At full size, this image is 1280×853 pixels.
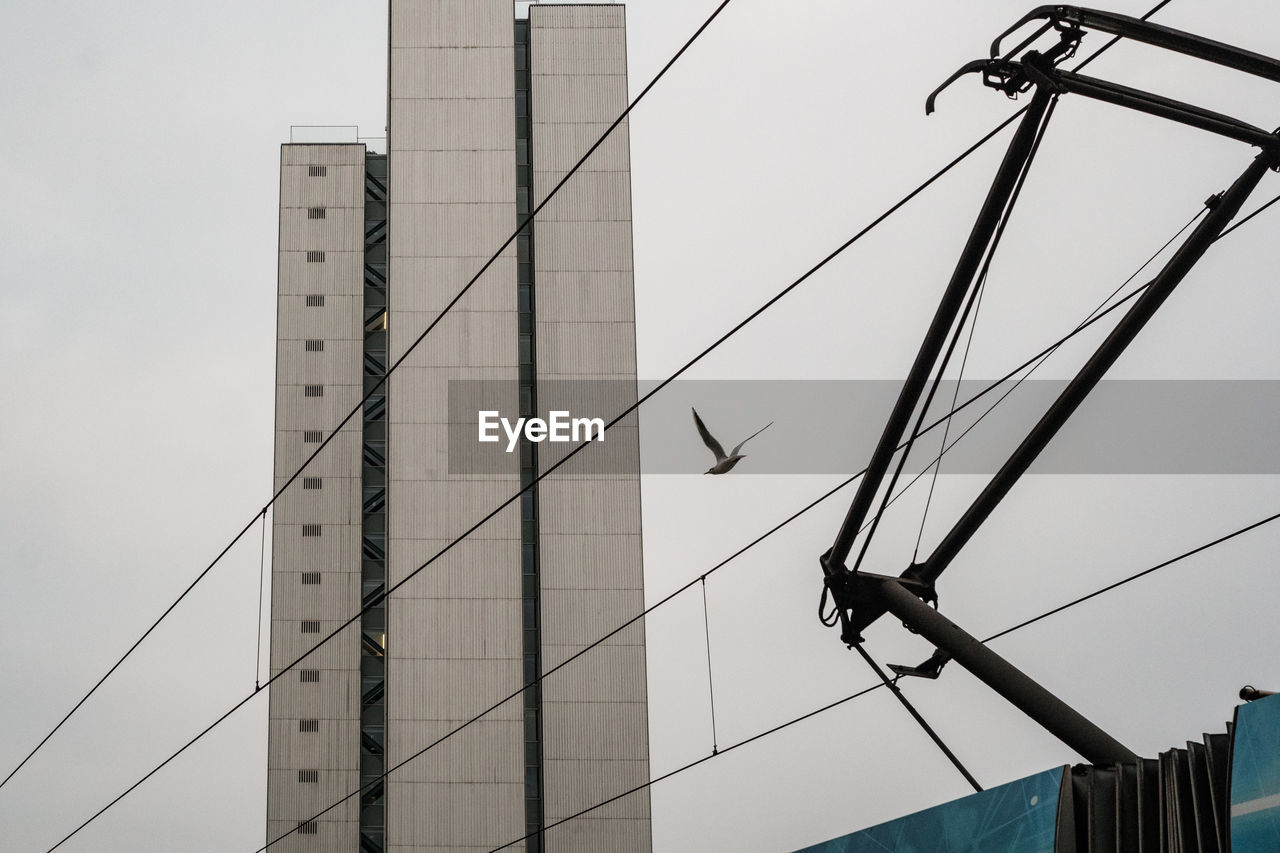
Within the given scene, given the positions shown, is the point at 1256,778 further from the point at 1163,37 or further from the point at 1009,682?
the point at 1163,37

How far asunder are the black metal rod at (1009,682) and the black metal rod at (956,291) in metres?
0.58

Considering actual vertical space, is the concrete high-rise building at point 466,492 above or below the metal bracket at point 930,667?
above

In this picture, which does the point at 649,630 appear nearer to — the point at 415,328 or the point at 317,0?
the point at 415,328

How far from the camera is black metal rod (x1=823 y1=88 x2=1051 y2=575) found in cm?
609

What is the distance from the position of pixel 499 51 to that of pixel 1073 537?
89.6 feet

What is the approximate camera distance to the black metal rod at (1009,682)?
262 inches

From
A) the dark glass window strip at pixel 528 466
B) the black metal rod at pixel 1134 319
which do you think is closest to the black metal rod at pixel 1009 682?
the black metal rod at pixel 1134 319

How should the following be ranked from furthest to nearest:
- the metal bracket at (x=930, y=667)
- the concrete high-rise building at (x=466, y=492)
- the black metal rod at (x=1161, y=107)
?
1. the concrete high-rise building at (x=466, y=492)
2. the metal bracket at (x=930, y=667)
3. the black metal rod at (x=1161, y=107)

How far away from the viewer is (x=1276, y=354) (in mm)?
40562

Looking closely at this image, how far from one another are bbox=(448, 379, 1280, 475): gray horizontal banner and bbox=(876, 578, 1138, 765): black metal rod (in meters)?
24.4

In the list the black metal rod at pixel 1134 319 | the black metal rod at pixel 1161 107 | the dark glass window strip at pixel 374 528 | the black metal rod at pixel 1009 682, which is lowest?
the black metal rod at pixel 1009 682

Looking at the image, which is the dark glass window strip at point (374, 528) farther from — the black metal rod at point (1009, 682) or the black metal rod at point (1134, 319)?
the black metal rod at point (1134, 319)

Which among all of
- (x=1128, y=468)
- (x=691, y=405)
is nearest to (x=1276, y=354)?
(x=1128, y=468)

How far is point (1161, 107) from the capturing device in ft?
19.7
